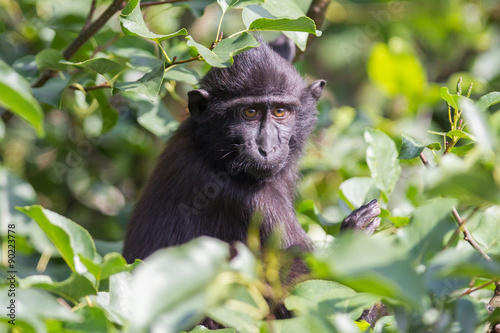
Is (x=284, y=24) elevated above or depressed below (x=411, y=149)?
above

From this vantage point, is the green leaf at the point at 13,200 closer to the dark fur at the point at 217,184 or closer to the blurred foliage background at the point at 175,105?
the blurred foliage background at the point at 175,105

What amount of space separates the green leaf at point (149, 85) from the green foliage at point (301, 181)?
1cm

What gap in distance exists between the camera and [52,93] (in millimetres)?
4191

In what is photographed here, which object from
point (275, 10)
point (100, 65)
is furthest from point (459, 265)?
point (100, 65)

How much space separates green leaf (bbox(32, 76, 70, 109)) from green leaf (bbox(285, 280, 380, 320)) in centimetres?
257

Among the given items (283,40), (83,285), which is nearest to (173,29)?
(283,40)

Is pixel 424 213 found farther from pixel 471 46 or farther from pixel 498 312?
pixel 471 46

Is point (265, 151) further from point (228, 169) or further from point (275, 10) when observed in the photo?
point (275, 10)

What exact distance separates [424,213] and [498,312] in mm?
510

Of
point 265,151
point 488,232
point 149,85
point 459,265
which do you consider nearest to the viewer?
point 459,265

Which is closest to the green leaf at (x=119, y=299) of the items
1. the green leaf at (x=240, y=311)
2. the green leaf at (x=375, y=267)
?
the green leaf at (x=240, y=311)

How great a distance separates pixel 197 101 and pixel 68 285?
2.72 metres

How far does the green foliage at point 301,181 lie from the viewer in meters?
1.67

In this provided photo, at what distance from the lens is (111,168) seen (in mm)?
8078
